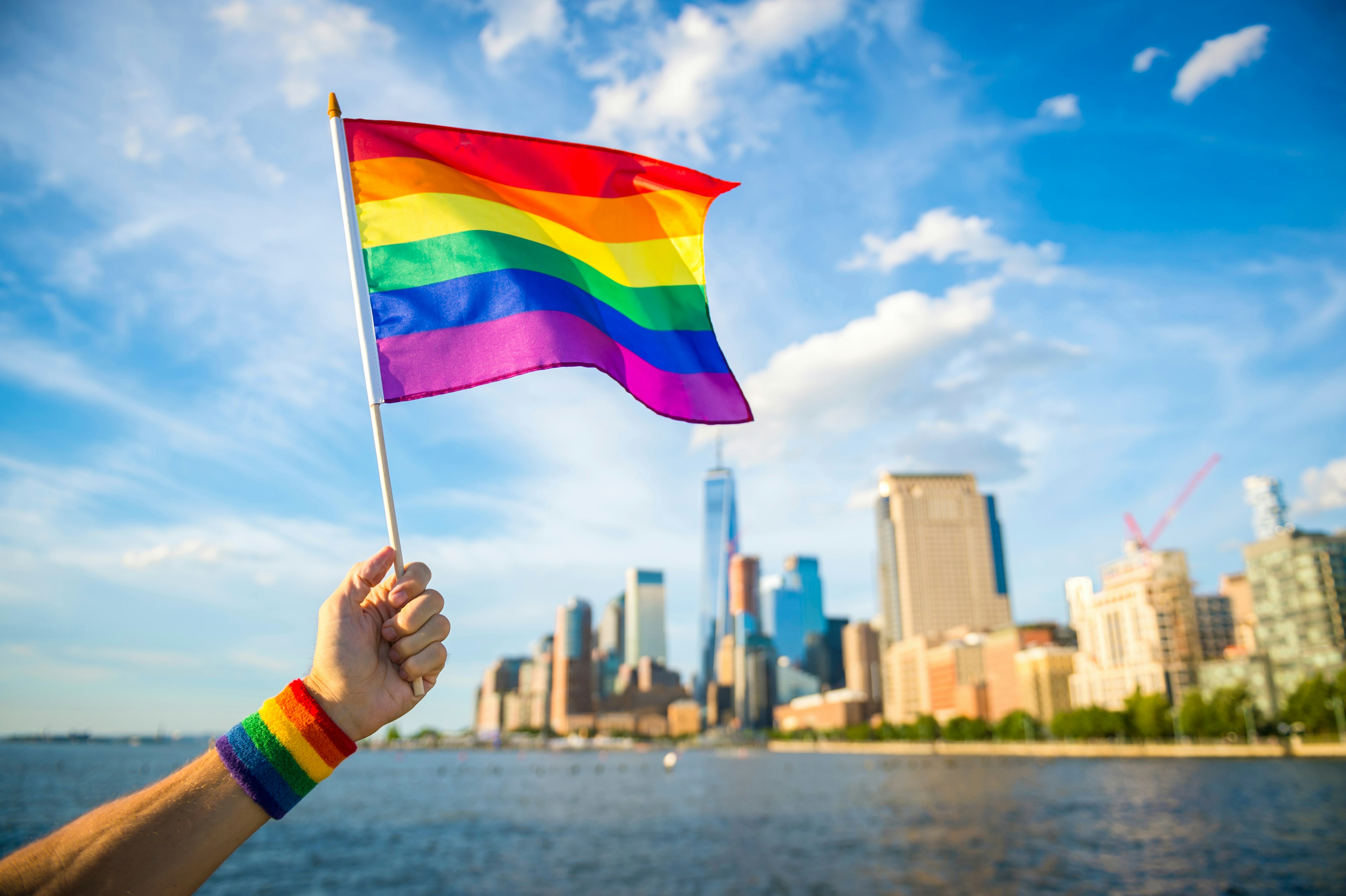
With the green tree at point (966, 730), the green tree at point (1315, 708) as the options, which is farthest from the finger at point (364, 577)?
the green tree at point (966, 730)

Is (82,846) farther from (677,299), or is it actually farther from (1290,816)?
(1290,816)

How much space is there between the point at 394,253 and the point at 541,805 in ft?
247

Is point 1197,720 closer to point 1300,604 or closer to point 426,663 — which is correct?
point 1300,604

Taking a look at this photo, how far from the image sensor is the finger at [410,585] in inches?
161

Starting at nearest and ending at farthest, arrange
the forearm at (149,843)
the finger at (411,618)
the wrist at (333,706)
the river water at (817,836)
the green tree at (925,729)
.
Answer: the forearm at (149,843), the wrist at (333,706), the finger at (411,618), the river water at (817,836), the green tree at (925,729)

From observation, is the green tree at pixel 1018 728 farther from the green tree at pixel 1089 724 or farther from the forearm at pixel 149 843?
the forearm at pixel 149 843

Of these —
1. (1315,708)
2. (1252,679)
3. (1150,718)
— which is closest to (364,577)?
(1315,708)

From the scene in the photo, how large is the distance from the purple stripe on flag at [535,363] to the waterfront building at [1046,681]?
19895 cm

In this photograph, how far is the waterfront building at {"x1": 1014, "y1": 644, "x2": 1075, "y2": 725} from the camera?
185375 mm

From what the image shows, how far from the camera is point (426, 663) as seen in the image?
4.04 metres

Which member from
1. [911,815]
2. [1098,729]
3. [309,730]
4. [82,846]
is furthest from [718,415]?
[1098,729]

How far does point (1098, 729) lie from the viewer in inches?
5458

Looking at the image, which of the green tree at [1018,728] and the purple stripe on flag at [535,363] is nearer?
the purple stripe on flag at [535,363]

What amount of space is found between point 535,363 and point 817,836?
157ft
